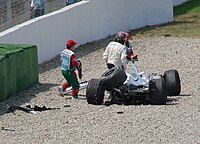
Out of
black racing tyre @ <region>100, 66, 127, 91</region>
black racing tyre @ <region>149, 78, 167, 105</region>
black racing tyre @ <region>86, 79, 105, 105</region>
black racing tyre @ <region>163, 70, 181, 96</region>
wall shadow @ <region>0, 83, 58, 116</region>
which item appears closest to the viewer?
black racing tyre @ <region>149, 78, 167, 105</region>

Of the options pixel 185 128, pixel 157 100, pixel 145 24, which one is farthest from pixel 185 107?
pixel 145 24

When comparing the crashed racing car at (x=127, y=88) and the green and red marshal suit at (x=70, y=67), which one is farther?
the green and red marshal suit at (x=70, y=67)

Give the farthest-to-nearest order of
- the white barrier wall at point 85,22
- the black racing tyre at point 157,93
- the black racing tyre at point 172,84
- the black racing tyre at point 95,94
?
the white barrier wall at point 85,22
the black racing tyre at point 172,84
the black racing tyre at point 95,94
the black racing tyre at point 157,93

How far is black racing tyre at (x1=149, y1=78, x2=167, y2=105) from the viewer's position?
1521 cm

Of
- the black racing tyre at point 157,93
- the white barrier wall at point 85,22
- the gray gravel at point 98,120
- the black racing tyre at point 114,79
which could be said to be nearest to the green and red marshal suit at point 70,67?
the gray gravel at point 98,120

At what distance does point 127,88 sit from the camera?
1560 centimetres

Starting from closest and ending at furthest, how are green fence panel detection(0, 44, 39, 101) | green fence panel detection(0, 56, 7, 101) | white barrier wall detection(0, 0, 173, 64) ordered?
green fence panel detection(0, 56, 7, 101) < green fence panel detection(0, 44, 39, 101) < white barrier wall detection(0, 0, 173, 64)

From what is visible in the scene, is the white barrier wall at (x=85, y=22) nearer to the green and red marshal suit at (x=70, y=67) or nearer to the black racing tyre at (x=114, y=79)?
the green and red marshal suit at (x=70, y=67)

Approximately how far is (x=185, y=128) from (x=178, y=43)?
1209cm

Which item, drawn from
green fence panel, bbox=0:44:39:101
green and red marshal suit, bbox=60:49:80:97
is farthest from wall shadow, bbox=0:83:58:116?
green and red marshal suit, bbox=60:49:80:97

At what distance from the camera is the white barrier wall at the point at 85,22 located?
21.6 metres

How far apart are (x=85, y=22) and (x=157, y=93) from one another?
1036cm

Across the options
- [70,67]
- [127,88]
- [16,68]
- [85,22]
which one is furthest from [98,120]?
[85,22]

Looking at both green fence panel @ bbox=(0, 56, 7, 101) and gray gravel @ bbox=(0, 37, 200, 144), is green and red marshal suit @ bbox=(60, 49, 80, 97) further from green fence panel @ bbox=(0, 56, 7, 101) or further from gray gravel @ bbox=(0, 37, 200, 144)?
green fence panel @ bbox=(0, 56, 7, 101)
